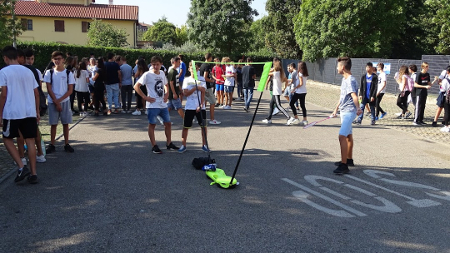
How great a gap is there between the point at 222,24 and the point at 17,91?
3792 cm

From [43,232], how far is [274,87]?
8423 mm

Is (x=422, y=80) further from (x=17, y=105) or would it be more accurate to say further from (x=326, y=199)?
(x=17, y=105)

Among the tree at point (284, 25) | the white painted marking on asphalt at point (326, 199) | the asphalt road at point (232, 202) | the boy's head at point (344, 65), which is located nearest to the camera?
the asphalt road at point (232, 202)

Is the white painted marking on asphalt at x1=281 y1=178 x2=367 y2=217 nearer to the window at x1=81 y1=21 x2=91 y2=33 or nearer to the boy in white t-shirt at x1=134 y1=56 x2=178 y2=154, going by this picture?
the boy in white t-shirt at x1=134 y1=56 x2=178 y2=154

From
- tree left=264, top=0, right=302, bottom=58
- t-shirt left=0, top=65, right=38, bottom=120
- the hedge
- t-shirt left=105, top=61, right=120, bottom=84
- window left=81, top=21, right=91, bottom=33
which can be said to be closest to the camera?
t-shirt left=0, top=65, right=38, bottom=120

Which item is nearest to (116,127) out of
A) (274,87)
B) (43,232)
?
(274,87)

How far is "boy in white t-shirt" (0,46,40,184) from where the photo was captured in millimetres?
5504

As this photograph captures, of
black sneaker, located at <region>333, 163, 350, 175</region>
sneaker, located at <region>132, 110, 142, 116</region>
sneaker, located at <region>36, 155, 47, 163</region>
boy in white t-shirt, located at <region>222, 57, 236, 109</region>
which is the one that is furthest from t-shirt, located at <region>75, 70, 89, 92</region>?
black sneaker, located at <region>333, 163, 350, 175</region>

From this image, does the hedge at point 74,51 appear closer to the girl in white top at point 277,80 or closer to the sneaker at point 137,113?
the sneaker at point 137,113

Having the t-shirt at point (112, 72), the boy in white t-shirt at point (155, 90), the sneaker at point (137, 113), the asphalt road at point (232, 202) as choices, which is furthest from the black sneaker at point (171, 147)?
the t-shirt at point (112, 72)

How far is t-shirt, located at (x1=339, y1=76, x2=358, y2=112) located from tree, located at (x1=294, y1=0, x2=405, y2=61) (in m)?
23.6

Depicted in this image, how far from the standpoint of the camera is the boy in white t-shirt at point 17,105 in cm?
550

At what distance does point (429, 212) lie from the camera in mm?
4926

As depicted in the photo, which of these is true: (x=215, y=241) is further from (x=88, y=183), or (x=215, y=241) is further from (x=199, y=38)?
(x=199, y=38)
